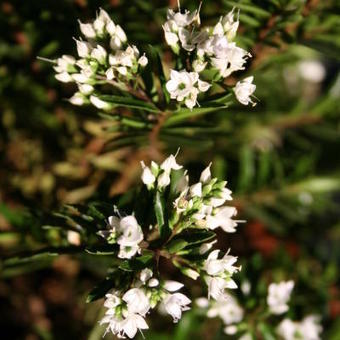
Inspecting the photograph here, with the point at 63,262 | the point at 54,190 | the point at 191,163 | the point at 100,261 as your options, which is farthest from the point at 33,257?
the point at 191,163

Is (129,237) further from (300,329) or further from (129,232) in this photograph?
(300,329)

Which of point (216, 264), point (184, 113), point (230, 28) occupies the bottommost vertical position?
point (216, 264)

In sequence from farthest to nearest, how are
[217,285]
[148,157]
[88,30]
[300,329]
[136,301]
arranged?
[148,157], [300,329], [88,30], [217,285], [136,301]

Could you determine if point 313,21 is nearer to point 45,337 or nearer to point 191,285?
point 191,285

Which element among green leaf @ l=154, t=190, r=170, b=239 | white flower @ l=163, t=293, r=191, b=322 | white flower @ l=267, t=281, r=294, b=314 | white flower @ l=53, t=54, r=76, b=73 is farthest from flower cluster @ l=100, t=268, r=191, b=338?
white flower @ l=53, t=54, r=76, b=73

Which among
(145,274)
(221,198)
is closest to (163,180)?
(221,198)

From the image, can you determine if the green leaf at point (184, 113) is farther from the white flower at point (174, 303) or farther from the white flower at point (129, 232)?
the white flower at point (174, 303)

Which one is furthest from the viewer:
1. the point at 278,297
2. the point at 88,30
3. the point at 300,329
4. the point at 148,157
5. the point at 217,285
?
the point at 148,157

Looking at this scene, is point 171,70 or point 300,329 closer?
point 171,70
